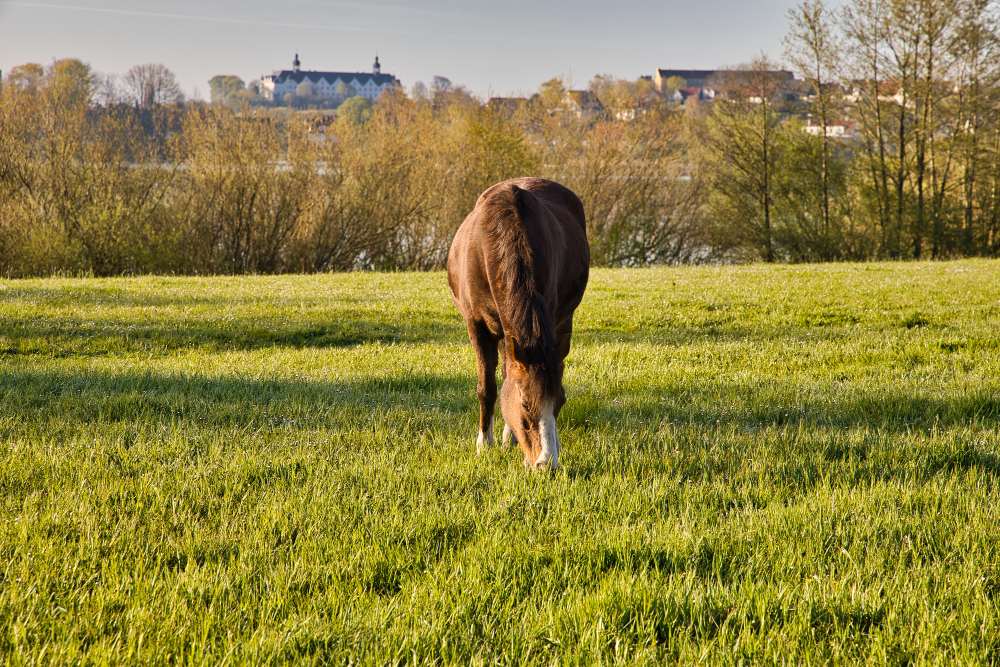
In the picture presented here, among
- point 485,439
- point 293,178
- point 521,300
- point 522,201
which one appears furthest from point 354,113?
point 521,300

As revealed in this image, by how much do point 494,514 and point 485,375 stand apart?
4.75 ft

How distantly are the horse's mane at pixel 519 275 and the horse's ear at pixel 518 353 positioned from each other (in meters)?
0.03

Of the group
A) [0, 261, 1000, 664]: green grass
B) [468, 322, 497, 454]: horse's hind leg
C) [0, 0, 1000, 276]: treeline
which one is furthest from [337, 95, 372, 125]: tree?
[468, 322, 497, 454]: horse's hind leg

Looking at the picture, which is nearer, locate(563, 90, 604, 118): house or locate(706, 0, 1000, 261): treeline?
locate(706, 0, 1000, 261): treeline

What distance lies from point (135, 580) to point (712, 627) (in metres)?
2.31

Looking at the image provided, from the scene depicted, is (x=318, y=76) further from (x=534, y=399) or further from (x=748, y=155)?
(x=534, y=399)

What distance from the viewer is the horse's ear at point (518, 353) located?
11.9 ft

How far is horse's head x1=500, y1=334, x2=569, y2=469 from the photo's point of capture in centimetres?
352

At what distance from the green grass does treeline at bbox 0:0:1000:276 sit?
15.0 meters

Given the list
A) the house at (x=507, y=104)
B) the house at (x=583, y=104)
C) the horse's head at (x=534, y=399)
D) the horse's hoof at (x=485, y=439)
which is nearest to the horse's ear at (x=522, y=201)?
the horse's head at (x=534, y=399)

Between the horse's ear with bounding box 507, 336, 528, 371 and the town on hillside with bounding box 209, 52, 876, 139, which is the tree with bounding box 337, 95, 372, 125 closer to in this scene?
the town on hillside with bounding box 209, 52, 876, 139

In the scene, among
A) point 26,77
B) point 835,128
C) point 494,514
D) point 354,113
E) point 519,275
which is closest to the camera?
point 494,514

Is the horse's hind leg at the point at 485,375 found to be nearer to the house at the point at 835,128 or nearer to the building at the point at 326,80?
the house at the point at 835,128

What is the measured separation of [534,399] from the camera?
3.54 m
